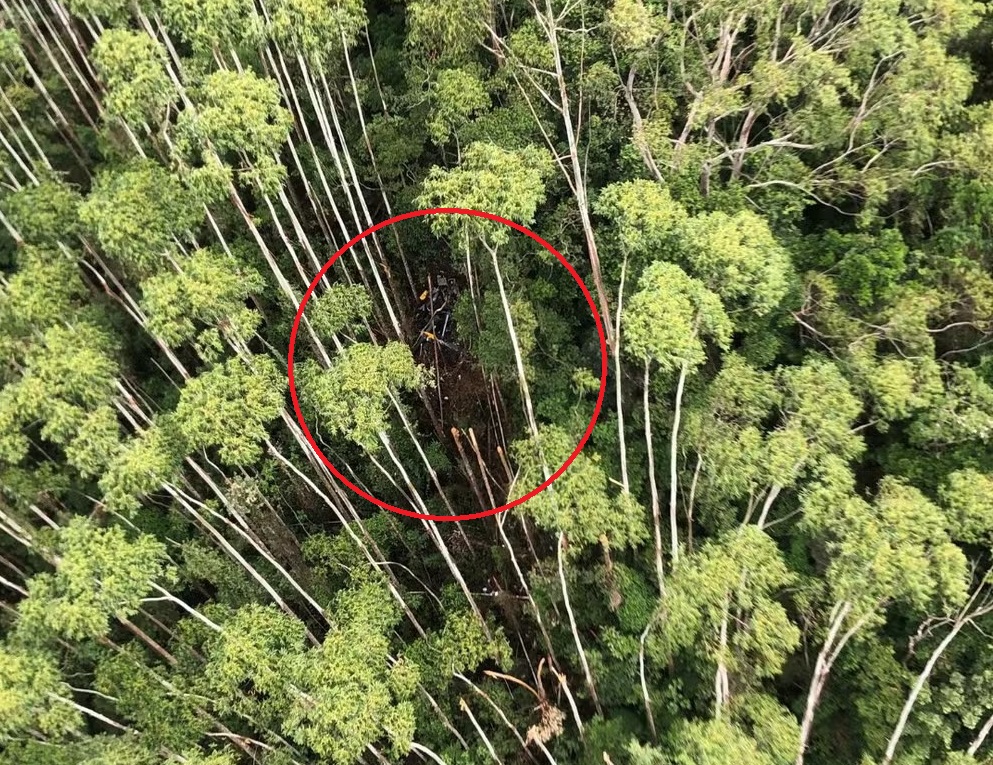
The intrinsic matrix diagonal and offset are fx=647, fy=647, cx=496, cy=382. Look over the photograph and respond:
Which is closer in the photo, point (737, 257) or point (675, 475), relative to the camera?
point (737, 257)

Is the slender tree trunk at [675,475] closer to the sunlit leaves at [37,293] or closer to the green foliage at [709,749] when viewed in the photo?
the green foliage at [709,749]

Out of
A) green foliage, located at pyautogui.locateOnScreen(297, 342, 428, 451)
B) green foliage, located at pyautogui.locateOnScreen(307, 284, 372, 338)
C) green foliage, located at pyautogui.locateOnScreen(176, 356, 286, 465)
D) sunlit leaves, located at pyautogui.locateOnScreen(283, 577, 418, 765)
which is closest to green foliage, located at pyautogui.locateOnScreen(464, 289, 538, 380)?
green foliage, located at pyautogui.locateOnScreen(297, 342, 428, 451)

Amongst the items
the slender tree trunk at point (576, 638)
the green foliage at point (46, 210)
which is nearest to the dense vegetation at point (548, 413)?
the green foliage at point (46, 210)

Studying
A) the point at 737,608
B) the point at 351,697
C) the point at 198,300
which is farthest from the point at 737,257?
the point at 351,697

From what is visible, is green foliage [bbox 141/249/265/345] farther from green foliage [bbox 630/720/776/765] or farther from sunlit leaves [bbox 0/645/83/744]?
green foliage [bbox 630/720/776/765]

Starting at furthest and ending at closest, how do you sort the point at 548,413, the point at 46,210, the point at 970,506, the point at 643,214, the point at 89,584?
the point at 548,413
the point at 46,210
the point at 643,214
the point at 89,584
the point at 970,506

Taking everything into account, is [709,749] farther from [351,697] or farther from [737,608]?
[351,697]
